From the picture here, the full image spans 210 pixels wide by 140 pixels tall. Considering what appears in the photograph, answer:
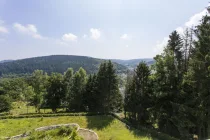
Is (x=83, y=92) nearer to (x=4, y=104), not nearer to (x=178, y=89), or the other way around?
(x=178, y=89)

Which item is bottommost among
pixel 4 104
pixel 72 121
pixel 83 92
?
pixel 4 104

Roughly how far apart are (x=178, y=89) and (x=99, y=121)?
13828 millimetres

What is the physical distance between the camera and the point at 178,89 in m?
26.0

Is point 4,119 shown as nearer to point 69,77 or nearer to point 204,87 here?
point 69,77

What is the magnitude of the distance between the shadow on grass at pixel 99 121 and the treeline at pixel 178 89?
544 centimetres

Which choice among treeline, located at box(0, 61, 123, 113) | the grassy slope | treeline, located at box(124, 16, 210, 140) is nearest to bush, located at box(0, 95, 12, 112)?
treeline, located at box(0, 61, 123, 113)

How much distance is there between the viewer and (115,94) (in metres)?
40.8

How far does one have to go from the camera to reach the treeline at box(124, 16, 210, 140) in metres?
21.7

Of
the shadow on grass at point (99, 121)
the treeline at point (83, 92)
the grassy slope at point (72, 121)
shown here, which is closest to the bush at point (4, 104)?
the treeline at point (83, 92)

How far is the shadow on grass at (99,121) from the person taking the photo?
96.3ft

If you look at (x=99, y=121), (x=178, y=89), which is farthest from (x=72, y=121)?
(x=178, y=89)

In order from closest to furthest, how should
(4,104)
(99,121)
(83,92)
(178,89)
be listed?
(178,89)
(99,121)
(83,92)
(4,104)

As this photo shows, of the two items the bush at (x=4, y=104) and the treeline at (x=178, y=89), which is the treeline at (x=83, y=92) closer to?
the treeline at (x=178, y=89)

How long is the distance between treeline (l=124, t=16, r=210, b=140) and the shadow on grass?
544cm
